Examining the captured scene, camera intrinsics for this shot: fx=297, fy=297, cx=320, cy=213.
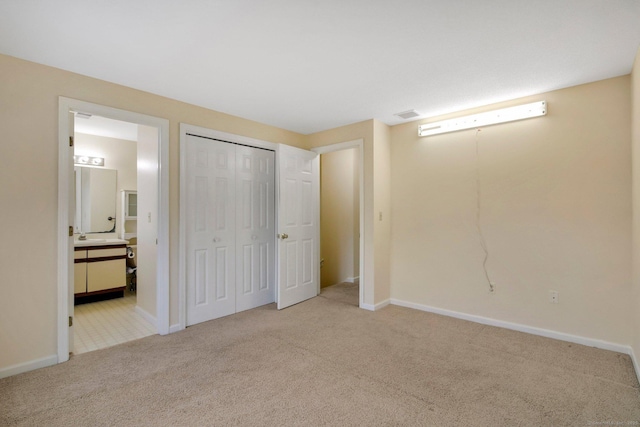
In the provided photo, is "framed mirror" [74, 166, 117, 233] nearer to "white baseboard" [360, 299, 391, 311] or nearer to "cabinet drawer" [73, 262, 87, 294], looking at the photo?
"cabinet drawer" [73, 262, 87, 294]

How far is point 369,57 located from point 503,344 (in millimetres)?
2702

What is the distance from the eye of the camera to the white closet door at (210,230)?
3152 millimetres

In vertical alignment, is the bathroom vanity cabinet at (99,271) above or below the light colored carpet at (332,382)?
above

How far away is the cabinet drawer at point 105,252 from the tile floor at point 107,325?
2.15ft

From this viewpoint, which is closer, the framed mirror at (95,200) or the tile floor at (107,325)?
the tile floor at (107,325)

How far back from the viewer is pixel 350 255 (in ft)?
17.2

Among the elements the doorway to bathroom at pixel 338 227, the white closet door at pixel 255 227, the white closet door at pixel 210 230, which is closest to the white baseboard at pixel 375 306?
the white closet door at pixel 255 227

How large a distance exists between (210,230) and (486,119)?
3199 millimetres

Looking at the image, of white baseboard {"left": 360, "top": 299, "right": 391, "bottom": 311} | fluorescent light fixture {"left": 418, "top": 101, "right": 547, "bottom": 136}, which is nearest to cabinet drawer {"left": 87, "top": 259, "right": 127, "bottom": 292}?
white baseboard {"left": 360, "top": 299, "right": 391, "bottom": 311}

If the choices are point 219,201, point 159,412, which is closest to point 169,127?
point 219,201

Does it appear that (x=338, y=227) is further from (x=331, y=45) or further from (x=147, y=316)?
(x=331, y=45)

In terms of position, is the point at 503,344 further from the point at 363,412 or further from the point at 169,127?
the point at 169,127

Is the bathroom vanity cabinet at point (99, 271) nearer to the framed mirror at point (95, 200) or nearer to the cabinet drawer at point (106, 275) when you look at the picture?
the cabinet drawer at point (106, 275)

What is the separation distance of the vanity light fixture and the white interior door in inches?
119
